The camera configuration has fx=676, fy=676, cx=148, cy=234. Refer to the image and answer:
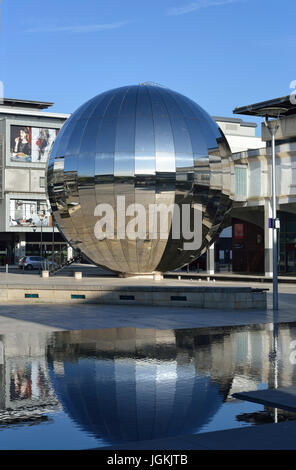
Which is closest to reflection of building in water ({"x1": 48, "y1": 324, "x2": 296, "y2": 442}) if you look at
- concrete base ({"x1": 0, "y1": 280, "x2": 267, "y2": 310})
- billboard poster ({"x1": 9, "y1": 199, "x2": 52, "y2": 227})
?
concrete base ({"x1": 0, "y1": 280, "x2": 267, "y2": 310})

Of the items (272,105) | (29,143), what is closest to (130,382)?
(272,105)

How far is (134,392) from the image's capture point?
10172 mm

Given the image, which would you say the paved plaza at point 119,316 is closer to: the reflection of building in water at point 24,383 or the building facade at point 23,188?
the reflection of building in water at point 24,383

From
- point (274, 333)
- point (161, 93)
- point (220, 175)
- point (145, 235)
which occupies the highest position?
point (161, 93)

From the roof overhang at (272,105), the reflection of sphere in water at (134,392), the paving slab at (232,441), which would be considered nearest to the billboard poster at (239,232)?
the roof overhang at (272,105)

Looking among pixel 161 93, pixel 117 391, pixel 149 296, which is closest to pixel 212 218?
pixel 161 93

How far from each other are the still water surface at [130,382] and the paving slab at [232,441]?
407 millimetres

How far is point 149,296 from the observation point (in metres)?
25.5

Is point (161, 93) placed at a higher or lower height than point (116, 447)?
higher

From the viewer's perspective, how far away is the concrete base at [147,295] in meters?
24.1

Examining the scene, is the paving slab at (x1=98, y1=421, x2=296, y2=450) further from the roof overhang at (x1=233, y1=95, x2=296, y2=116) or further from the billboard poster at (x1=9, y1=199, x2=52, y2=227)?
the billboard poster at (x1=9, y1=199, x2=52, y2=227)

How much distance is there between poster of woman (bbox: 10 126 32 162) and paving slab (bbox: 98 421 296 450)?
89.7 m

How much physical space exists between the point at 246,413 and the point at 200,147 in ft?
79.0
